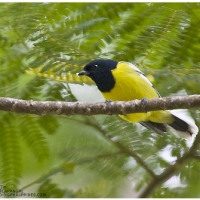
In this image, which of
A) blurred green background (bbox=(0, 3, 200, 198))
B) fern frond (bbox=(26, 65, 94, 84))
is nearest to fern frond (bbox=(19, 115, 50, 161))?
blurred green background (bbox=(0, 3, 200, 198))

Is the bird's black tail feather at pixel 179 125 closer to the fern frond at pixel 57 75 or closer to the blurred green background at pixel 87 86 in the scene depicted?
the blurred green background at pixel 87 86

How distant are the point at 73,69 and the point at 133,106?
2.28ft

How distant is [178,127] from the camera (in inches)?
129

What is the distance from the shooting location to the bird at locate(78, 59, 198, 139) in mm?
2848

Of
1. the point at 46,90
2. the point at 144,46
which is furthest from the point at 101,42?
the point at 46,90

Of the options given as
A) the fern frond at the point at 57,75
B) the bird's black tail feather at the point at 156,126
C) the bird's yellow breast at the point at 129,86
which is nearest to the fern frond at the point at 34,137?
the fern frond at the point at 57,75

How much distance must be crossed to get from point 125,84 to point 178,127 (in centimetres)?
71

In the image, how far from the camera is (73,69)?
2664 mm

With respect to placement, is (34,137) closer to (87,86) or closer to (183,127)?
(87,86)

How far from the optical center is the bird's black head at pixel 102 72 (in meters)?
2.87

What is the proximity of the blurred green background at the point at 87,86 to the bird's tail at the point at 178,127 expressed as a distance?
5 cm

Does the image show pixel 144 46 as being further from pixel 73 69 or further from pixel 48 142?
pixel 48 142

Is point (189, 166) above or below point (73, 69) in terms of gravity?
below

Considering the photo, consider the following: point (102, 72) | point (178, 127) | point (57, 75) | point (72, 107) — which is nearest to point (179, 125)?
point (178, 127)
